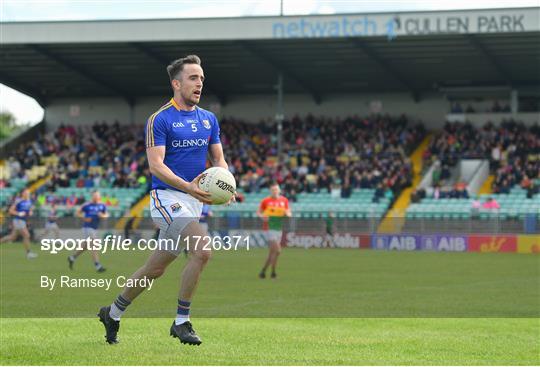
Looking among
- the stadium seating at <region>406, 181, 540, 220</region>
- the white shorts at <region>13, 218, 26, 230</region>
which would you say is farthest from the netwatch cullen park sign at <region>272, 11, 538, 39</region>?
the white shorts at <region>13, 218, 26, 230</region>

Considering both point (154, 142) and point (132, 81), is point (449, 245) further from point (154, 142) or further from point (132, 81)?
point (154, 142)

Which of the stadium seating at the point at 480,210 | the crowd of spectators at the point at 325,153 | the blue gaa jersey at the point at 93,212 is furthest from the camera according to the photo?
the crowd of spectators at the point at 325,153

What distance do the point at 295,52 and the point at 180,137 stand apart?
Answer: 34.9m

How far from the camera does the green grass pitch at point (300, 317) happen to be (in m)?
9.38

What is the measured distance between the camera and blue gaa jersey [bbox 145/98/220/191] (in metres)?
9.23

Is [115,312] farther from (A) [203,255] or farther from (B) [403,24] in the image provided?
(B) [403,24]

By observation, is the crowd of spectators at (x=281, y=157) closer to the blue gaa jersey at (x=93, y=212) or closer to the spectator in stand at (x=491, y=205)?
the spectator in stand at (x=491, y=205)

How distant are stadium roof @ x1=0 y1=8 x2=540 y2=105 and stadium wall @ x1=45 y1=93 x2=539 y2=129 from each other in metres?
0.65

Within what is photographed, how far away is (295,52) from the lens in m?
43.8

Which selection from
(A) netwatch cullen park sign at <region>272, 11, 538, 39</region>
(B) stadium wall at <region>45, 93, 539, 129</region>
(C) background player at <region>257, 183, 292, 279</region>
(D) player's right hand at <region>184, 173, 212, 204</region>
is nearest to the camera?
(D) player's right hand at <region>184, 173, 212, 204</region>

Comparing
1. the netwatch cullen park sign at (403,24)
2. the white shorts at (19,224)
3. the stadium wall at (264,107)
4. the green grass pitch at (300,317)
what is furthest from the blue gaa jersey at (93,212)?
the stadium wall at (264,107)

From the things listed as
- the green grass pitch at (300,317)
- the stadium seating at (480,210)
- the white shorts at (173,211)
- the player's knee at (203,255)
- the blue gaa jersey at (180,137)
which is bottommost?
the green grass pitch at (300,317)

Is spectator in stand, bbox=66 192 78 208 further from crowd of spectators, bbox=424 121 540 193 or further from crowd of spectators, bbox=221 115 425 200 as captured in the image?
crowd of spectators, bbox=424 121 540 193

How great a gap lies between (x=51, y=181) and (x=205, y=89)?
1070cm
